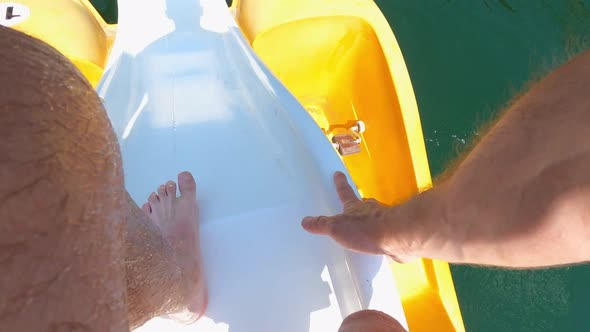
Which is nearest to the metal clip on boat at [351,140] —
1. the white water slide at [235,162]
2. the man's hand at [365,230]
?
the white water slide at [235,162]

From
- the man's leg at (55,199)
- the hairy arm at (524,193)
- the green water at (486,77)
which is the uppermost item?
the man's leg at (55,199)

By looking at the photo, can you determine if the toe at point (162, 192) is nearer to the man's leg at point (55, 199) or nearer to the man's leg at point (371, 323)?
the man's leg at point (371, 323)

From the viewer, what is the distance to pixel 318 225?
0.86 metres

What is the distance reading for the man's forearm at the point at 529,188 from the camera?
1.74ft

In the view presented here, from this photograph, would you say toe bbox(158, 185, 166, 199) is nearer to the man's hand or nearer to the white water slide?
the white water slide

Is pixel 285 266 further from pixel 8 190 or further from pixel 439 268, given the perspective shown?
pixel 8 190

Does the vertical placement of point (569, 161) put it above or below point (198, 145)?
above

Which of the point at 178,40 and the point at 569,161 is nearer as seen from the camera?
the point at 569,161

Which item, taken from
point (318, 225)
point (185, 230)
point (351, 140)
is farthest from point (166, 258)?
point (351, 140)

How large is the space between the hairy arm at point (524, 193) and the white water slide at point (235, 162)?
21cm

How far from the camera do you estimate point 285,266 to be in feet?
2.94

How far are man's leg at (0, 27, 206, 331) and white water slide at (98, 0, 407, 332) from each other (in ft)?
1.95

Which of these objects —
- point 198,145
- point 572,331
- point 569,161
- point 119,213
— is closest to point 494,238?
point 569,161

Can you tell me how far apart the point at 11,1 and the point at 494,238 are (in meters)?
1.31
